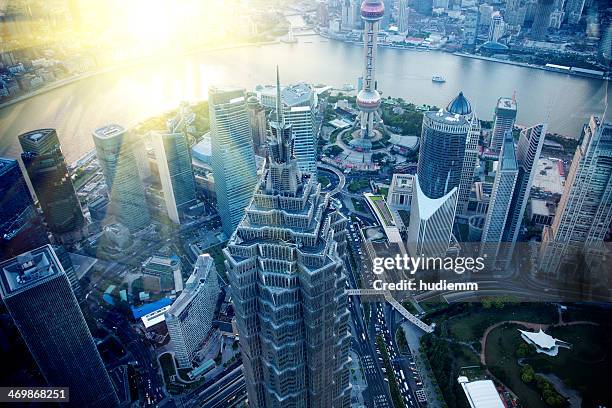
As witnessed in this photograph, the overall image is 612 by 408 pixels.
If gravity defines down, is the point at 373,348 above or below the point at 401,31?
→ below

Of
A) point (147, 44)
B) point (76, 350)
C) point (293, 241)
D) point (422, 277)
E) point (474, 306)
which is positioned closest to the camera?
point (293, 241)

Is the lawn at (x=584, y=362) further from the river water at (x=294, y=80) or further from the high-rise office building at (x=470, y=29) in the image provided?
the high-rise office building at (x=470, y=29)

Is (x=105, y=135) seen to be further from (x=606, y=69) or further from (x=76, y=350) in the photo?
(x=606, y=69)

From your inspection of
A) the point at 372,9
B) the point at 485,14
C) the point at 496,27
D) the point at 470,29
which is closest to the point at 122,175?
the point at 372,9

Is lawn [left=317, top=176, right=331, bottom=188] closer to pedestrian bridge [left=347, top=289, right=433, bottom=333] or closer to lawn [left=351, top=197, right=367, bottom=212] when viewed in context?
lawn [left=351, top=197, right=367, bottom=212]

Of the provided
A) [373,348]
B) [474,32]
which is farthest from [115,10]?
[474,32]

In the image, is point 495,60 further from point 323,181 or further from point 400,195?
point 400,195
